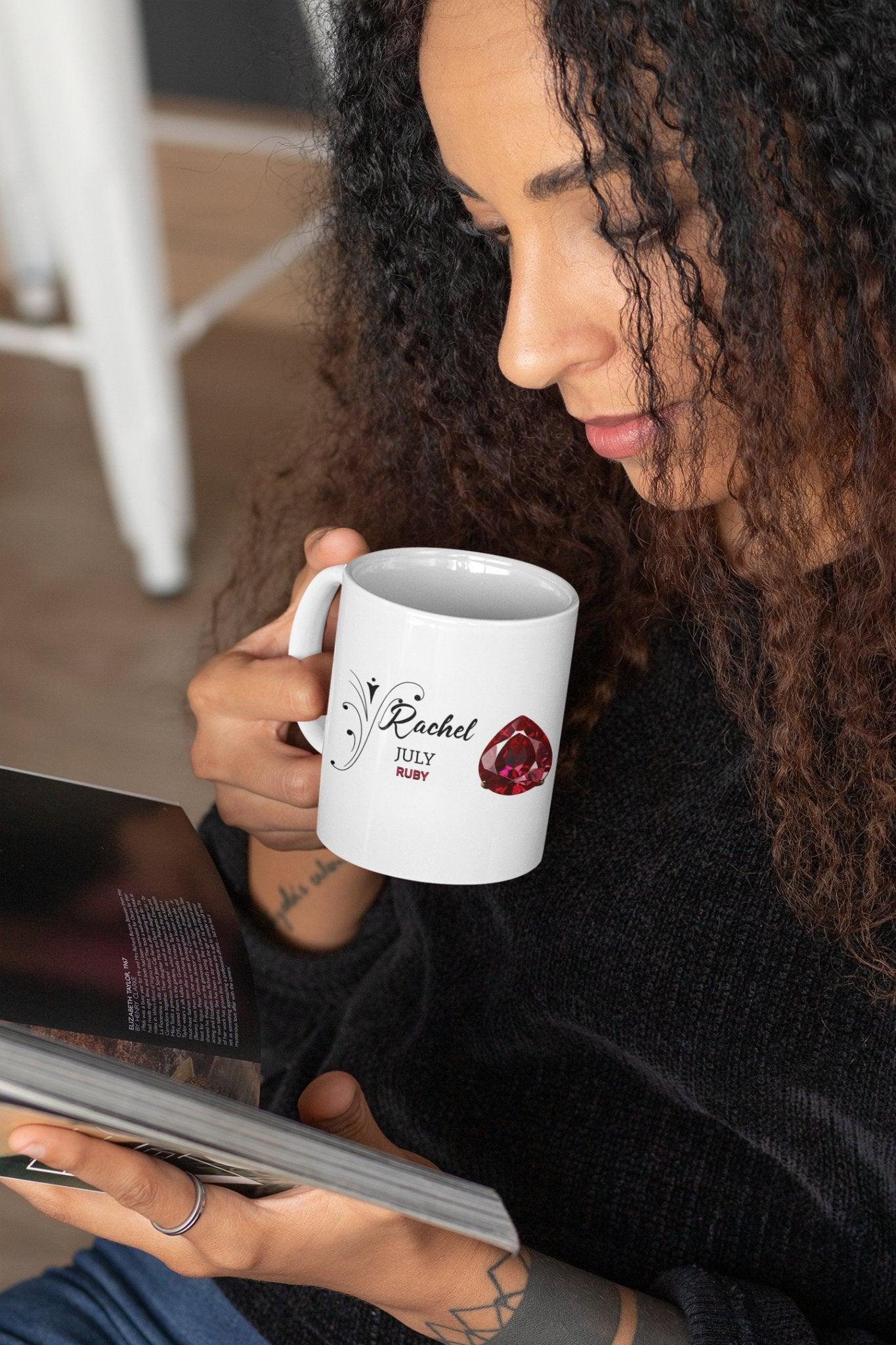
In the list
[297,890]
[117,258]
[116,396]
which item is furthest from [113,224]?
[297,890]

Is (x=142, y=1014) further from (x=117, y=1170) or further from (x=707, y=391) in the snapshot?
(x=707, y=391)

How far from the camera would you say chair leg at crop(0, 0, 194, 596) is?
4.46ft

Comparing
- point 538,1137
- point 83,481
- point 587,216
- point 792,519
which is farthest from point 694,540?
point 83,481

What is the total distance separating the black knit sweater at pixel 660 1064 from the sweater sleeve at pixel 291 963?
0.05 metres

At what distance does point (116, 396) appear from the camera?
1646 mm

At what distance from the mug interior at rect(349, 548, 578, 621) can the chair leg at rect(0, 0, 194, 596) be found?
988 mm

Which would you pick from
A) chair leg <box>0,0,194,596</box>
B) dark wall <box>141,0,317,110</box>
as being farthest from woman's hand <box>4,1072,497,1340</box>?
dark wall <box>141,0,317,110</box>

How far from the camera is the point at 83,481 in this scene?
2.23m

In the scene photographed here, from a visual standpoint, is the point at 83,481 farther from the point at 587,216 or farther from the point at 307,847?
the point at 587,216

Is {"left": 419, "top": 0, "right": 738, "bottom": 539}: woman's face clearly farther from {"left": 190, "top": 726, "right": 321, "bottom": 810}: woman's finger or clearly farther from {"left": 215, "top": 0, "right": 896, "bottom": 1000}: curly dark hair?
{"left": 190, "top": 726, "right": 321, "bottom": 810}: woman's finger

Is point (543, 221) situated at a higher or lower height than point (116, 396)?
higher

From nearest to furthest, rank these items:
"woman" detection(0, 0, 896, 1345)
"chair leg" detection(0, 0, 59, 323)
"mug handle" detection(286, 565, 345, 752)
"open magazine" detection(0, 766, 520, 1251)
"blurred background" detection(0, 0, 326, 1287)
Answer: "open magazine" detection(0, 766, 520, 1251) < "woman" detection(0, 0, 896, 1345) < "mug handle" detection(286, 565, 345, 752) < "blurred background" detection(0, 0, 326, 1287) < "chair leg" detection(0, 0, 59, 323)

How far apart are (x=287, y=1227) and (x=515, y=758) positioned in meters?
0.22

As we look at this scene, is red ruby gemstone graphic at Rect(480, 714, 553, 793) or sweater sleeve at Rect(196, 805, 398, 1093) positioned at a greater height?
red ruby gemstone graphic at Rect(480, 714, 553, 793)
